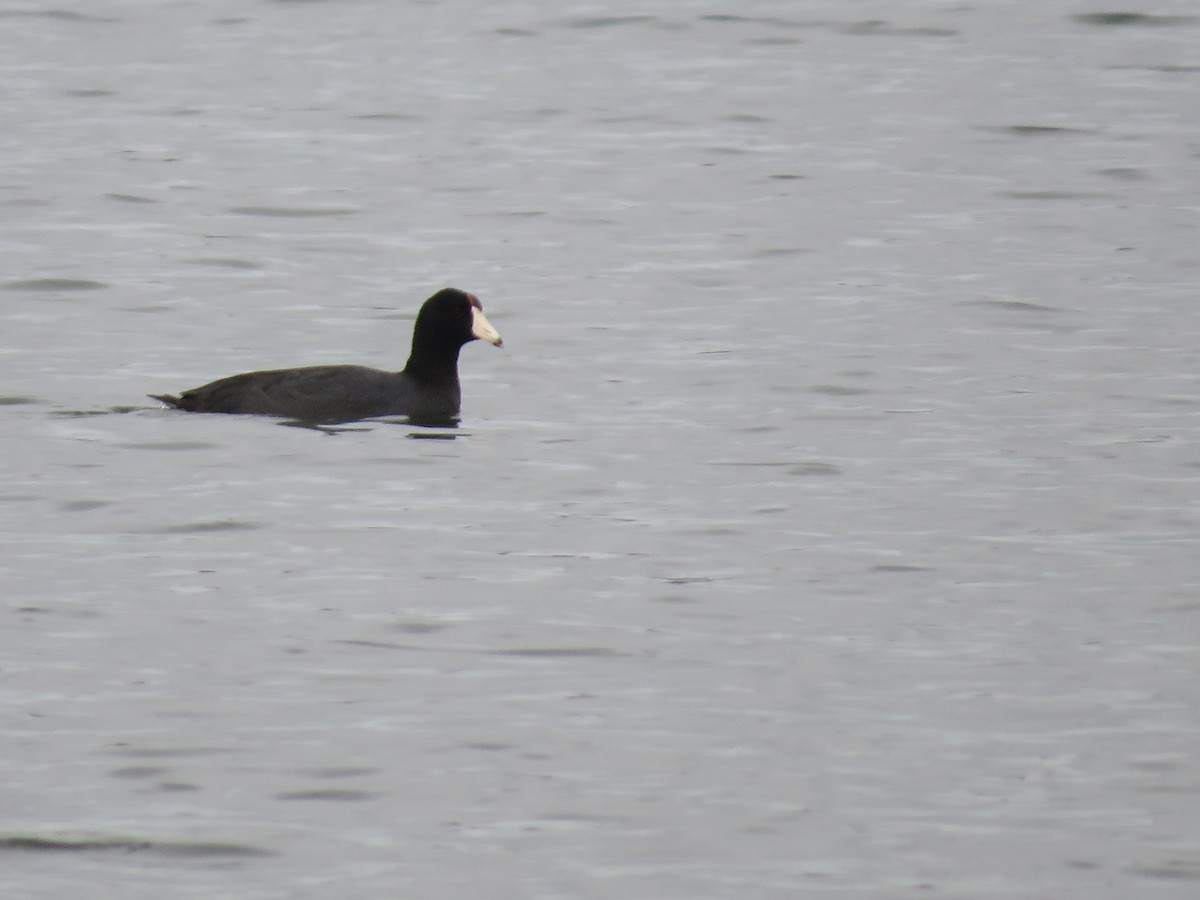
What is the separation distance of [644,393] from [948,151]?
955cm

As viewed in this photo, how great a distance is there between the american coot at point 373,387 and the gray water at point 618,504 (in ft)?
0.60

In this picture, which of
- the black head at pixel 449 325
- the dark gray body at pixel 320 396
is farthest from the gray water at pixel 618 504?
the black head at pixel 449 325

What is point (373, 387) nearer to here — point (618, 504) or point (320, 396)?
point (320, 396)

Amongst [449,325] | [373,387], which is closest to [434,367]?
[449,325]

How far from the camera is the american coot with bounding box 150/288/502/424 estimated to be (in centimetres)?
1330

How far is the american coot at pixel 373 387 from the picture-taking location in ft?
43.7

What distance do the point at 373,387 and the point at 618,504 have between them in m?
2.44

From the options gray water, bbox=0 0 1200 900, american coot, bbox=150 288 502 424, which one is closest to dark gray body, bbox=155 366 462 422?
american coot, bbox=150 288 502 424

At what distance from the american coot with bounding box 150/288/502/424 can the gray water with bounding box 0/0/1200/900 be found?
182 millimetres

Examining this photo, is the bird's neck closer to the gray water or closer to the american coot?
the american coot

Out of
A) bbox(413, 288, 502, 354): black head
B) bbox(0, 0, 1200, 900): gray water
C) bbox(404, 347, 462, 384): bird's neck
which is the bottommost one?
bbox(0, 0, 1200, 900): gray water

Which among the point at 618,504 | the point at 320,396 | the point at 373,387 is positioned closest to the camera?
the point at 618,504

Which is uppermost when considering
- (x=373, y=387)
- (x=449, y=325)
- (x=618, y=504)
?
(x=449, y=325)

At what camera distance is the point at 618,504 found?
11.7m
